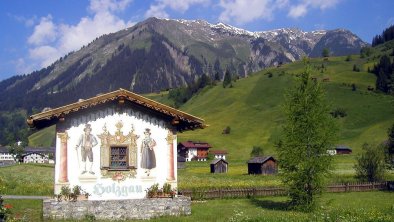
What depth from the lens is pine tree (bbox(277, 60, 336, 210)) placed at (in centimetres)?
2908

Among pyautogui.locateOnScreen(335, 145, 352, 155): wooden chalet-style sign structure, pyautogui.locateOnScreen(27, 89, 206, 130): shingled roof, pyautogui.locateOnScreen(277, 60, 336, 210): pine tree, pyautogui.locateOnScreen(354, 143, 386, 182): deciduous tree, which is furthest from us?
pyautogui.locateOnScreen(335, 145, 352, 155): wooden chalet-style sign structure

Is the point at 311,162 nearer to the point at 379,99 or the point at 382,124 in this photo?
the point at 382,124

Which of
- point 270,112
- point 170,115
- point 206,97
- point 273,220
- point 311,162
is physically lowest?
point 273,220

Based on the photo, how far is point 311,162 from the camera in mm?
29016

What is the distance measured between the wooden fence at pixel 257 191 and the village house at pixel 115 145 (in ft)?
43.3

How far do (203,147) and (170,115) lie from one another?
110419 millimetres

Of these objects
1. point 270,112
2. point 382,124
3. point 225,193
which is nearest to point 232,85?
point 270,112

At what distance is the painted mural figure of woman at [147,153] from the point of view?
86.7 feet

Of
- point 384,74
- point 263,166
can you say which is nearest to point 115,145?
point 263,166

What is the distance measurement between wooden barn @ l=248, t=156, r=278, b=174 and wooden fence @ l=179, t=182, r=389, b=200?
30.0 meters

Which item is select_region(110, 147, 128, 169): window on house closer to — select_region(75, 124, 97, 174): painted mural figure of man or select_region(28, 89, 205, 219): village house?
select_region(28, 89, 205, 219): village house

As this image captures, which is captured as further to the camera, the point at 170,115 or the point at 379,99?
the point at 379,99

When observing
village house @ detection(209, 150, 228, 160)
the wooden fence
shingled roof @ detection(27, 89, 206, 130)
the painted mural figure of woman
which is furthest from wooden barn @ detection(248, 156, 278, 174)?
the painted mural figure of woman

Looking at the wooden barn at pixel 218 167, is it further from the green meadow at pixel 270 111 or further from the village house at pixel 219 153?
the village house at pixel 219 153
